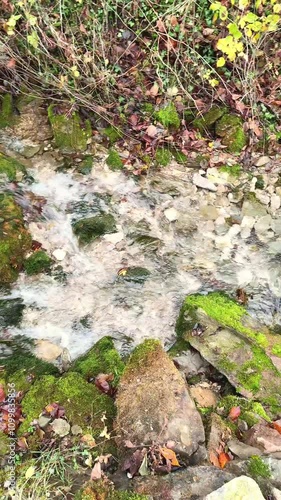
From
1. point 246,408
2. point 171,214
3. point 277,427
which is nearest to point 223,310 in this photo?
point 246,408

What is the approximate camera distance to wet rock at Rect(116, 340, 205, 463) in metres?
3.23

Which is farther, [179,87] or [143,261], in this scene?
[179,87]

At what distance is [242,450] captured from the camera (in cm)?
333

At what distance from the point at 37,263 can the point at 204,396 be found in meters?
2.64

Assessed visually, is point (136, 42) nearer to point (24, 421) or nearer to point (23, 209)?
point (23, 209)

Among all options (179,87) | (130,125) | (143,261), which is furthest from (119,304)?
(179,87)

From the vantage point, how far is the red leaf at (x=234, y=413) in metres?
3.77

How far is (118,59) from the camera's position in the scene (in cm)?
651

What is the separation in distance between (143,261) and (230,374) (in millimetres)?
1992

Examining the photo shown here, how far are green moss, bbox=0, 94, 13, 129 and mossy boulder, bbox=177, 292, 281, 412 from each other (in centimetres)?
406

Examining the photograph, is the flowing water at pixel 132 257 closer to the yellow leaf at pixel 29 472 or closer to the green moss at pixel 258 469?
the yellow leaf at pixel 29 472

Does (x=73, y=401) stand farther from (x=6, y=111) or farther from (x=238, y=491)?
(x=6, y=111)

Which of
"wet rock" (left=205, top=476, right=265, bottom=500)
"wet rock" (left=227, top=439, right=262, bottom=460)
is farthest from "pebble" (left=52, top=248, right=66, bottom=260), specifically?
"wet rock" (left=205, top=476, right=265, bottom=500)

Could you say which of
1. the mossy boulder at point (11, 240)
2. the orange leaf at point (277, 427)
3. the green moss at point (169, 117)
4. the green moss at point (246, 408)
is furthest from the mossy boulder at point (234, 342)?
the green moss at point (169, 117)
